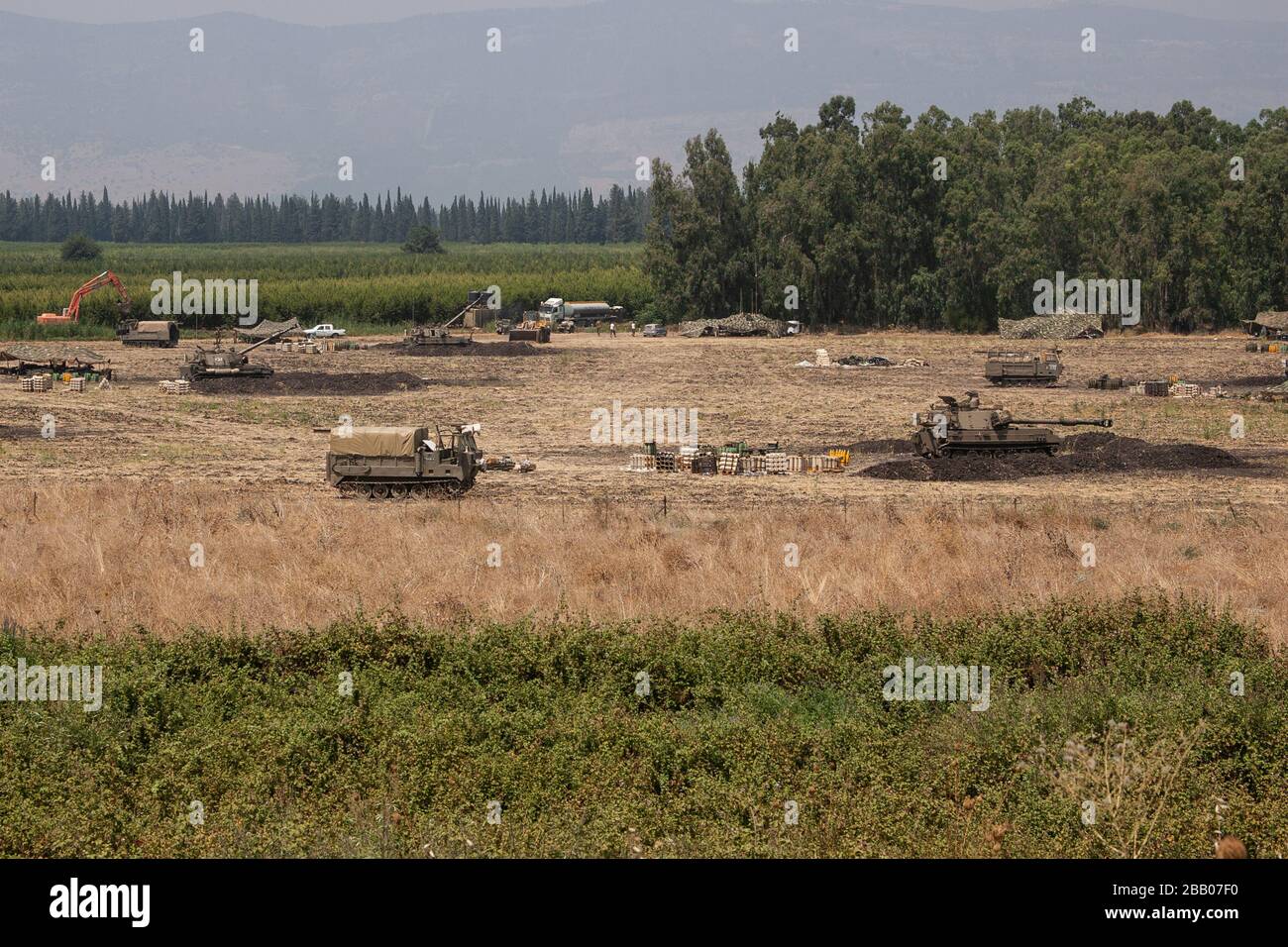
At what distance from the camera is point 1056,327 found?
78250 mm

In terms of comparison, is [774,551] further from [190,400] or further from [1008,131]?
[1008,131]

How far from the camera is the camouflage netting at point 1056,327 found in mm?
77750

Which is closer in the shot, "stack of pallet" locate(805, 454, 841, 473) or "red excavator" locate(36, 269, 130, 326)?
"stack of pallet" locate(805, 454, 841, 473)

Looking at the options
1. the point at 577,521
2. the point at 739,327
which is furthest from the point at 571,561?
the point at 739,327

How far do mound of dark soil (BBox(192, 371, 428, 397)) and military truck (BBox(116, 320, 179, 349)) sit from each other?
19.0 metres

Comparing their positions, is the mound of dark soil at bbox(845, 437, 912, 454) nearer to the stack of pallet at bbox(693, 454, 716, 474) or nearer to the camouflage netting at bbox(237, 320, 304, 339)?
the stack of pallet at bbox(693, 454, 716, 474)

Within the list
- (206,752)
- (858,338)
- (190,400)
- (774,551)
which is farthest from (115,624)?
(858,338)

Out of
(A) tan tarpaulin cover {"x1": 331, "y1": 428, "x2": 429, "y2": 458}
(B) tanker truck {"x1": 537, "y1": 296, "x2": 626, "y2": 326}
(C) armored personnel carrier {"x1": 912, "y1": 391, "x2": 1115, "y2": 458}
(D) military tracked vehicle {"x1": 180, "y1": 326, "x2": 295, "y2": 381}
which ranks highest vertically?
(B) tanker truck {"x1": 537, "y1": 296, "x2": 626, "y2": 326}

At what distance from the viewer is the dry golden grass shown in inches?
778

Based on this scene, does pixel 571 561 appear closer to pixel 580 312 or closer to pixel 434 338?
pixel 434 338

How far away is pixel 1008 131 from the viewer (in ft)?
335

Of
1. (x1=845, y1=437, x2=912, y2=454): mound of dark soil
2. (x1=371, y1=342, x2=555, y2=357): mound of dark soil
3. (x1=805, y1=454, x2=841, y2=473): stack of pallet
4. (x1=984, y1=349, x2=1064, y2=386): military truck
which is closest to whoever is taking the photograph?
(x1=805, y1=454, x2=841, y2=473): stack of pallet

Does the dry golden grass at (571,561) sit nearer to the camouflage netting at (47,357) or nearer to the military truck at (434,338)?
the camouflage netting at (47,357)

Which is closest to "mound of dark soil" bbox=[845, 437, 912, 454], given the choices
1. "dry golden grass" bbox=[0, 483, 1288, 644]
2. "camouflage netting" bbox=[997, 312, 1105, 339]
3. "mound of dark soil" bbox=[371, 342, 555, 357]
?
"dry golden grass" bbox=[0, 483, 1288, 644]
